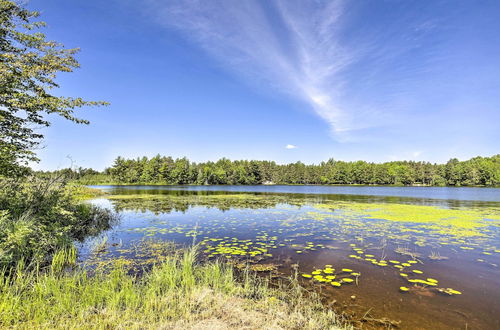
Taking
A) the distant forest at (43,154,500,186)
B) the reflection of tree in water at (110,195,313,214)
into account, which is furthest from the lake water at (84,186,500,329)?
the distant forest at (43,154,500,186)

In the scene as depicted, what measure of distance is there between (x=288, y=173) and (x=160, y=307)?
402 feet

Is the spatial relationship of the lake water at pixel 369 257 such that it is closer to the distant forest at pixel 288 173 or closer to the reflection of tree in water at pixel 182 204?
the reflection of tree in water at pixel 182 204

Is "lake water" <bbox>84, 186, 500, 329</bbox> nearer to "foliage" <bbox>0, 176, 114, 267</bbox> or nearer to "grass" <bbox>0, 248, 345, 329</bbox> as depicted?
"grass" <bbox>0, 248, 345, 329</bbox>

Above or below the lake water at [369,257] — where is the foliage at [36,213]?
above

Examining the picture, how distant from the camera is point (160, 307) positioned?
429 cm

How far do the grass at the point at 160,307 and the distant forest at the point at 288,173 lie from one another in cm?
9009

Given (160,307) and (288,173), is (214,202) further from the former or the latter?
(288,173)

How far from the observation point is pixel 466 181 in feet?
323

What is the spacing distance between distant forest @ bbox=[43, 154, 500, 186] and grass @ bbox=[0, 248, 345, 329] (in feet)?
296

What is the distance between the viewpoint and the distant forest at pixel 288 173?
311 feet

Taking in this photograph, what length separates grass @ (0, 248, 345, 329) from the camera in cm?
372

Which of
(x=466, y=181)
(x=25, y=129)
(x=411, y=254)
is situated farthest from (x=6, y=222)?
(x=466, y=181)

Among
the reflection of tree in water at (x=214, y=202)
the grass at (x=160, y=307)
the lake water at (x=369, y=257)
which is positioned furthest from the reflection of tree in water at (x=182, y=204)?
the grass at (x=160, y=307)

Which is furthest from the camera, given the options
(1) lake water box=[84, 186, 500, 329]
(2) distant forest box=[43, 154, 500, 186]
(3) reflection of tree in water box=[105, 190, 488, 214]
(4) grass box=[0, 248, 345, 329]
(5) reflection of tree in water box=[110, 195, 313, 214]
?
(2) distant forest box=[43, 154, 500, 186]
